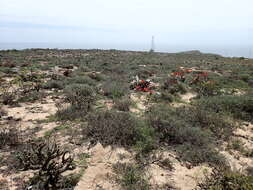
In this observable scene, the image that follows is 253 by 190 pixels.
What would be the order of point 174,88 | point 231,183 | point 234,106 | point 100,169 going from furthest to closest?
point 174,88 → point 234,106 → point 100,169 → point 231,183

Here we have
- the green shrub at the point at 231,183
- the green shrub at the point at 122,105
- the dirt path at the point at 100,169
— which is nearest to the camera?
the green shrub at the point at 231,183

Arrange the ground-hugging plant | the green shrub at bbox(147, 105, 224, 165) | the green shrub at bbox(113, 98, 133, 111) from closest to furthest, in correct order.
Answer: the ground-hugging plant < the green shrub at bbox(147, 105, 224, 165) < the green shrub at bbox(113, 98, 133, 111)

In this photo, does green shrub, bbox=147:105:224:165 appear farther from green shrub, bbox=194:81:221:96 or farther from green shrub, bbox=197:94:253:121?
green shrub, bbox=194:81:221:96

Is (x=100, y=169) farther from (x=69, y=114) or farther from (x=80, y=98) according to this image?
(x=80, y=98)

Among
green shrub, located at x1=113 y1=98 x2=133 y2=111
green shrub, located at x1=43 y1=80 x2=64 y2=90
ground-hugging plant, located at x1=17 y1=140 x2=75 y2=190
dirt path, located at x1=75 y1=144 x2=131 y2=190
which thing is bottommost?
dirt path, located at x1=75 y1=144 x2=131 y2=190

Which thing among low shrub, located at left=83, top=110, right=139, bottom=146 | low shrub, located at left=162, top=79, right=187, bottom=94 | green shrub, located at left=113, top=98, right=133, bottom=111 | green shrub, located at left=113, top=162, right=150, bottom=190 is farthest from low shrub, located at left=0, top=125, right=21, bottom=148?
low shrub, located at left=162, top=79, right=187, bottom=94

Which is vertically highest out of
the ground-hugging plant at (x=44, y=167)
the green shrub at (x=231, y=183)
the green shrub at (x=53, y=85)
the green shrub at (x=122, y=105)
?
the green shrub at (x=53, y=85)

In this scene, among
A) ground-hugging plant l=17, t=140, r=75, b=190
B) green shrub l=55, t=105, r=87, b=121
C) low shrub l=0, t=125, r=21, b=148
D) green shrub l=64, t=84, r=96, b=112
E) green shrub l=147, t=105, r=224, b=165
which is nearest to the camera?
ground-hugging plant l=17, t=140, r=75, b=190

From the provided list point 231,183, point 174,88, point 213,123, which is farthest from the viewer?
point 174,88

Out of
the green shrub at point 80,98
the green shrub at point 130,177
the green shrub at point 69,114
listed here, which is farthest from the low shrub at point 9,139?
the green shrub at point 130,177

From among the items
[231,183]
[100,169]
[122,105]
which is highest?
[122,105]

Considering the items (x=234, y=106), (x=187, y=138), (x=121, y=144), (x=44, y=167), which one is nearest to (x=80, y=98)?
(x=121, y=144)

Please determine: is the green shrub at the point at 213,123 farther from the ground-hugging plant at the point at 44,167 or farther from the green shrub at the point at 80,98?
the ground-hugging plant at the point at 44,167

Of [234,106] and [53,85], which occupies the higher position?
[53,85]
